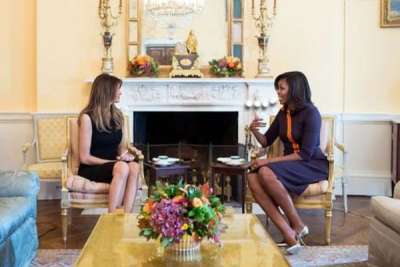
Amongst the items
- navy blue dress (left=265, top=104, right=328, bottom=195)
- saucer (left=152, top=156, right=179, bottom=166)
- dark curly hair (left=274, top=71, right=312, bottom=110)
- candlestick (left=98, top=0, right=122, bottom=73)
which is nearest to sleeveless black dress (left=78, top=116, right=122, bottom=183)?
saucer (left=152, top=156, right=179, bottom=166)

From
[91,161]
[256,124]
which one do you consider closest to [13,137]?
[91,161]

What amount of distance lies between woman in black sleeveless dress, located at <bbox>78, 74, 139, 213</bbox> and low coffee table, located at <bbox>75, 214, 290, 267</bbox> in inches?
37.1

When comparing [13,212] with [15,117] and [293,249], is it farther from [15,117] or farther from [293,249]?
[15,117]

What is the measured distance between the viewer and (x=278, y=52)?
5.52 metres

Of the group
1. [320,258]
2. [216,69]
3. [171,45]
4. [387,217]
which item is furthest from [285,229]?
[171,45]

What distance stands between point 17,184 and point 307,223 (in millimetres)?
2387

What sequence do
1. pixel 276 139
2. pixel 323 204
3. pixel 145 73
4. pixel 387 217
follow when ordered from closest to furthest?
pixel 387 217
pixel 323 204
pixel 276 139
pixel 145 73

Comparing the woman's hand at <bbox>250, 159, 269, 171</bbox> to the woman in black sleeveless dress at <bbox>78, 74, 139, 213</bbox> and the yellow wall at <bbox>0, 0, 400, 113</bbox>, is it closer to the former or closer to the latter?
the woman in black sleeveless dress at <bbox>78, 74, 139, 213</bbox>

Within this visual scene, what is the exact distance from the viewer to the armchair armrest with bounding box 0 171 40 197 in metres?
3.25

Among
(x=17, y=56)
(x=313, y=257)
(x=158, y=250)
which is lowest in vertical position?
(x=313, y=257)

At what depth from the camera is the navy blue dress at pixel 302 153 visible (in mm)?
3777

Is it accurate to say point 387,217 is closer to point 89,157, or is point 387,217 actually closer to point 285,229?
point 285,229

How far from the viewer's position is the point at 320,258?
353cm

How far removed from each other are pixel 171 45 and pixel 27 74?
1.49 metres
